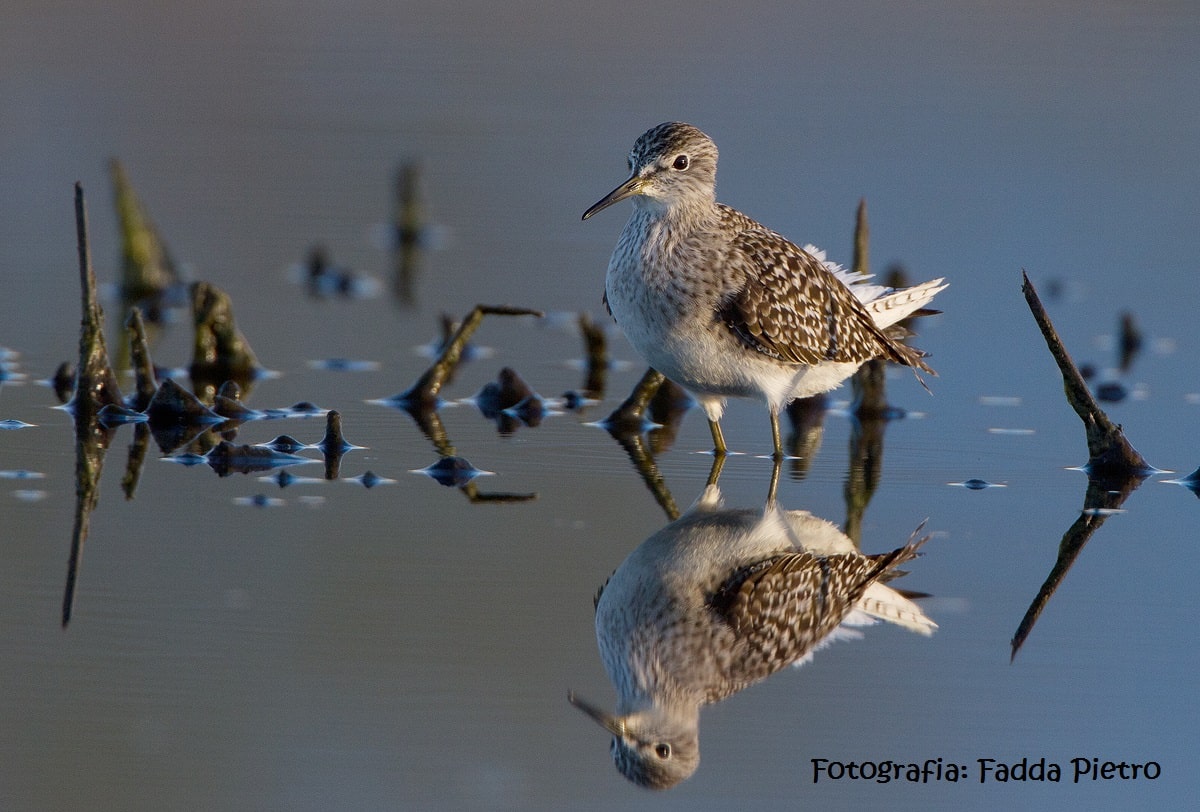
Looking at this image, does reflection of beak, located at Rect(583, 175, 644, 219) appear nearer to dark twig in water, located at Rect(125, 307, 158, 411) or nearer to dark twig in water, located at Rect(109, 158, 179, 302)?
dark twig in water, located at Rect(125, 307, 158, 411)

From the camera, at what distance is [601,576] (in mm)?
7184

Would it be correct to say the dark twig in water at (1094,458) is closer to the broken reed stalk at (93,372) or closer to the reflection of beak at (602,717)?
the reflection of beak at (602,717)

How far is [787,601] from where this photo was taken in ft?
23.0

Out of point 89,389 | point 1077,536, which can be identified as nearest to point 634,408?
point 1077,536

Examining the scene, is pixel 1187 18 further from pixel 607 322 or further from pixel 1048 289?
pixel 607 322

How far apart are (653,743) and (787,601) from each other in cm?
140

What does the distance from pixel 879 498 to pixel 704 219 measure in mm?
1754

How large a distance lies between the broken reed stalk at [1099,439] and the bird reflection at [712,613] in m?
1.39

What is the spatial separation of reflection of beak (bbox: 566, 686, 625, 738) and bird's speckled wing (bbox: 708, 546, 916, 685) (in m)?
0.59

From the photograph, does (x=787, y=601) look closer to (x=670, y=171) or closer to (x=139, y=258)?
(x=670, y=171)

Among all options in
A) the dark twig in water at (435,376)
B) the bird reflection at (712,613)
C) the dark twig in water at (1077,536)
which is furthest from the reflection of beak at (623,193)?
the dark twig in water at (1077,536)

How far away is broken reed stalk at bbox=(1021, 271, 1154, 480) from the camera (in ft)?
28.6

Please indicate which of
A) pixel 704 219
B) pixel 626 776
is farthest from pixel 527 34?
pixel 626 776

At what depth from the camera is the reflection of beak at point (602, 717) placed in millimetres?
5902
